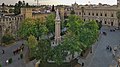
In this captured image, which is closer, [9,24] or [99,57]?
[99,57]

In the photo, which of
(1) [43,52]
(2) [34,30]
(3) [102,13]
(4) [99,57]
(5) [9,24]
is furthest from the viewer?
(3) [102,13]

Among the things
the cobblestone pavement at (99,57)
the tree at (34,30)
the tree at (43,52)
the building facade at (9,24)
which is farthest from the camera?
the building facade at (9,24)

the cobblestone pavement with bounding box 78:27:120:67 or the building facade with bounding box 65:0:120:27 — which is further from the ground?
the building facade with bounding box 65:0:120:27

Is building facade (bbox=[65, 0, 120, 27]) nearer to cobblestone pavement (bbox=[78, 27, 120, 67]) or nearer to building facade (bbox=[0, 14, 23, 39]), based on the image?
building facade (bbox=[0, 14, 23, 39])

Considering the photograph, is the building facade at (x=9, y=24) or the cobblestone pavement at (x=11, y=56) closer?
the cobblestone pavement at (x=11, y=56)

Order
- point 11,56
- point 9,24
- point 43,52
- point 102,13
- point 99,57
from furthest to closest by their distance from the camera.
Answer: point 102,13 < point 9,24 < point 11,56 < point 99,57 < point 43,52

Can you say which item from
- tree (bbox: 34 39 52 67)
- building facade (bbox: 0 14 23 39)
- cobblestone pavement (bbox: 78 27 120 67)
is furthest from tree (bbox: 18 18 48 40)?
tree (bbox: 34 39 52 67)

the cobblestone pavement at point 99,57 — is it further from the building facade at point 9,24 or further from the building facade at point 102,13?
the building facade at point 102,13

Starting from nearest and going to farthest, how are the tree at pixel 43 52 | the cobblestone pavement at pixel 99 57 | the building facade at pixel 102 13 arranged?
the tree at pixel 43 52, the cobblestone pavement at pixel 99 57, the building facade at pixel 102 13

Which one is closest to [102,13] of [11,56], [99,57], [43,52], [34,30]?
[34,30]

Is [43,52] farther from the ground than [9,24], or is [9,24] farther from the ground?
[9,24]

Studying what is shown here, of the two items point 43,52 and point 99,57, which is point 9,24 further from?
point 43,52

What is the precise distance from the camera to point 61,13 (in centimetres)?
7306

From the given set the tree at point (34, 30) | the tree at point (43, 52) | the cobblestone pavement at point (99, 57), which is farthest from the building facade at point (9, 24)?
the tree at point (43, 52)
